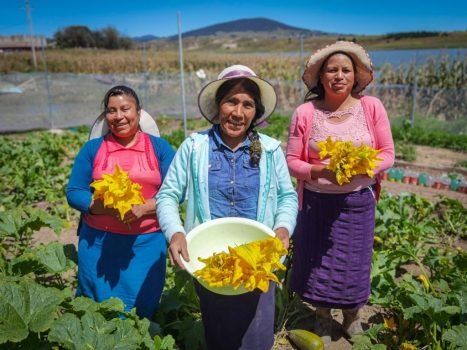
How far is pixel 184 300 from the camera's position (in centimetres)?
303

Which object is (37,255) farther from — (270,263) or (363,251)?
(363,251)

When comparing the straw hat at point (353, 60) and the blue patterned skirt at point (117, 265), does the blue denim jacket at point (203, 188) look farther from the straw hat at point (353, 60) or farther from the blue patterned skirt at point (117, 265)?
the straw hat at point (353, 60)

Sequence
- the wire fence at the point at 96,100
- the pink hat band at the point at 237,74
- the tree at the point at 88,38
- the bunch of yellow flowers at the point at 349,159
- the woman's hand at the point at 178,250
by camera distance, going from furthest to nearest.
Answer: the tree at the point at 88,38 < the wire fence at the point at 96,100 < the bunch of yellow flowers at the point at 349,159 < the pink hat band at the point at 237,74 < the woman's hand at the point at 178,250

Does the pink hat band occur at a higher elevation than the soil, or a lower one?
higher

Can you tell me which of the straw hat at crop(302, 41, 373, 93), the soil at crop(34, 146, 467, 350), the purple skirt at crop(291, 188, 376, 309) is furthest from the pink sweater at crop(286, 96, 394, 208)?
the soil at crop(34, 146, 467, 350)

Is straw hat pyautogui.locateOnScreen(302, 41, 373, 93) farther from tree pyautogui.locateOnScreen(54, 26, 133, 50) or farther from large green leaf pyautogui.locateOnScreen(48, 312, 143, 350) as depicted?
tree pyautogui.locateOnScreen(54, 26, 133, 50)

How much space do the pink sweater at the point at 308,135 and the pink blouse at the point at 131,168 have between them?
2.75ft

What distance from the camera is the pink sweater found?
2502 millimetres

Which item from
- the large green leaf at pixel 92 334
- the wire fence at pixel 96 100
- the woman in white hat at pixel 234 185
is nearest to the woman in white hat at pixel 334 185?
the woman in white hat at pixel 234 185

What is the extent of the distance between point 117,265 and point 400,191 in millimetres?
4892

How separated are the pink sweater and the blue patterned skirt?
965mm

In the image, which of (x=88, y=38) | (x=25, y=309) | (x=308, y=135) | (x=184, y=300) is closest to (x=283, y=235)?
(x=308, y=135)

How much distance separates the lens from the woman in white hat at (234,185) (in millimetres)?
2074

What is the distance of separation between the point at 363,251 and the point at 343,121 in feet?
2.77
